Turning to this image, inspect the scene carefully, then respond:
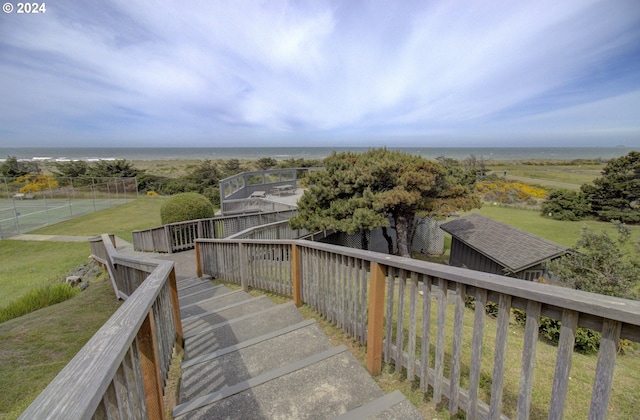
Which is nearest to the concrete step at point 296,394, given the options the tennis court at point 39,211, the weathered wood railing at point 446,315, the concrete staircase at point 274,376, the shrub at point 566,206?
the concrete staircase at point 274,376

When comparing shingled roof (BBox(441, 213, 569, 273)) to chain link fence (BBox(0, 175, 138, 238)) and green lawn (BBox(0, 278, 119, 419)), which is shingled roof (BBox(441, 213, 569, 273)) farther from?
chain link fence (BBox(0, 175, 138, 238))

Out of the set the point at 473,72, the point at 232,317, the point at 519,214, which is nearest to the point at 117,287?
the point at 232,317

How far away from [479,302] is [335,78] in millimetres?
22055

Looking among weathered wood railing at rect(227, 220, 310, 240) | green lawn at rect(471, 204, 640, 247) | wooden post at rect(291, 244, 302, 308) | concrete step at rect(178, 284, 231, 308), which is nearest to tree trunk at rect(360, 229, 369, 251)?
weathered wood railing at rect(227, 220, 310, 240)

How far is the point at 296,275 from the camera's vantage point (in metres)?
3.84

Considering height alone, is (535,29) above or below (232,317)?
above

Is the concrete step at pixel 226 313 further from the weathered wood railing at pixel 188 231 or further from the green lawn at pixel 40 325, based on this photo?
the weathered wood railing at pixel 188 231

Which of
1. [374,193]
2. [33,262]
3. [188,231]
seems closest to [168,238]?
[188,231]

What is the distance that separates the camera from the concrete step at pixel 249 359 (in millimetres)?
2443

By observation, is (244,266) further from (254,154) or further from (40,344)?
(254,154)

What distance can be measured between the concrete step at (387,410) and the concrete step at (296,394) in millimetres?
71

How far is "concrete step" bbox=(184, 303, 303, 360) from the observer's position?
10.2ft

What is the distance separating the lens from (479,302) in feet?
5.56

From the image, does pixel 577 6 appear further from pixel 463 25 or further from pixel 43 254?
pixel 43 254
